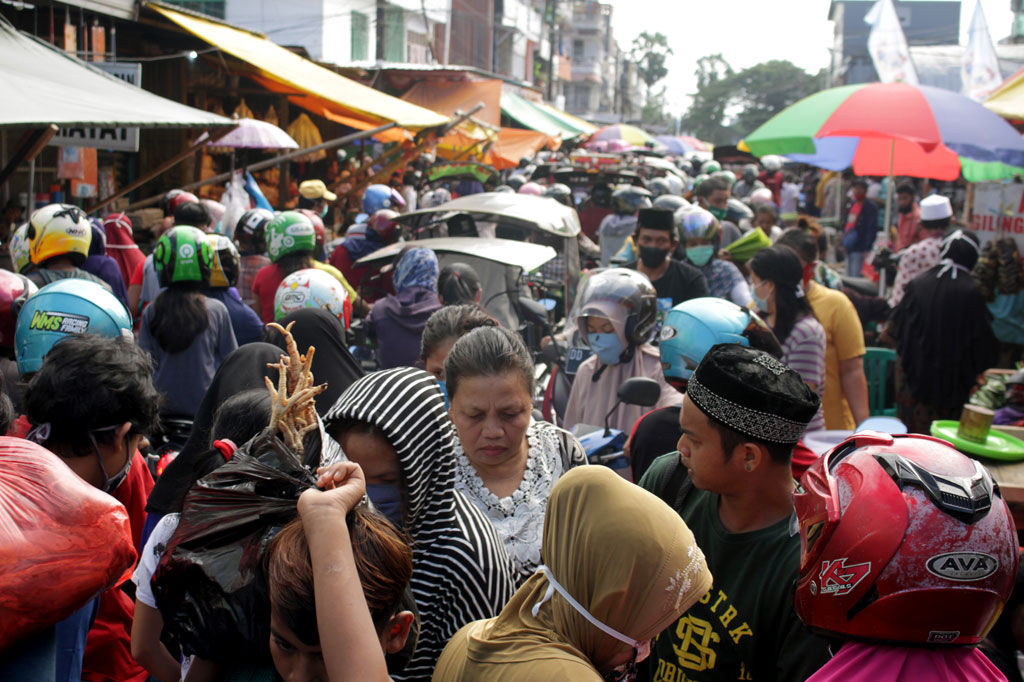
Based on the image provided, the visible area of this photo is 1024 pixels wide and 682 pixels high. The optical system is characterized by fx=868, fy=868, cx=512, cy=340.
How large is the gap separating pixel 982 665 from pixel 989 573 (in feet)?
0.70

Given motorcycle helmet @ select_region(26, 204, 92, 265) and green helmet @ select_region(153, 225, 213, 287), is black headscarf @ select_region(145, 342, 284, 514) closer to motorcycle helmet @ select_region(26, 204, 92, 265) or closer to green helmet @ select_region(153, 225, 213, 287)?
green helmet @ select_region(153, 225, 213, 287)

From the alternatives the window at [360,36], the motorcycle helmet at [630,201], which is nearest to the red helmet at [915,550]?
the motorcycle helmet at [630,201]

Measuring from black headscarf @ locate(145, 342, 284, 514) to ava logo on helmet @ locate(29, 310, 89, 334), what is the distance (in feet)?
2.10

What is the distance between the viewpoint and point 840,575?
1557 mm

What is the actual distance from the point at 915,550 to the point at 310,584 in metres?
1.03

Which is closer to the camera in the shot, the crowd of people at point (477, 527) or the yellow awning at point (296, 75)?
the crowd of people at point (477, 527)

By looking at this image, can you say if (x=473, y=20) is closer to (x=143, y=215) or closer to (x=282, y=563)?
(x=143, y=215)

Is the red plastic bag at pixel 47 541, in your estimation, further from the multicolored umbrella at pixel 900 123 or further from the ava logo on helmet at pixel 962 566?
the multicolored umbrella at pixel 900 123

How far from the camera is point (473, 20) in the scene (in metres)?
42.1

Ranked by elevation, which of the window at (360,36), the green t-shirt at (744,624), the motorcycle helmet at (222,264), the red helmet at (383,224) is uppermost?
the window at (360,36)

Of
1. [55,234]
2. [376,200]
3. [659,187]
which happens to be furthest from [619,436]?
[659,187]

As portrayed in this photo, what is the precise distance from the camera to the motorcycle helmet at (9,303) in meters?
3.68

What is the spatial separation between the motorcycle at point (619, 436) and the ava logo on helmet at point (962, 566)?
1837 mm

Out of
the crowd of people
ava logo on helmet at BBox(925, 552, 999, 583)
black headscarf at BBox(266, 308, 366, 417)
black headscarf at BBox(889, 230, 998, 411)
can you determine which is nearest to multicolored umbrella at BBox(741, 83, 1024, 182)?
black headscarf at BBox(889, 230, 998, 411)
